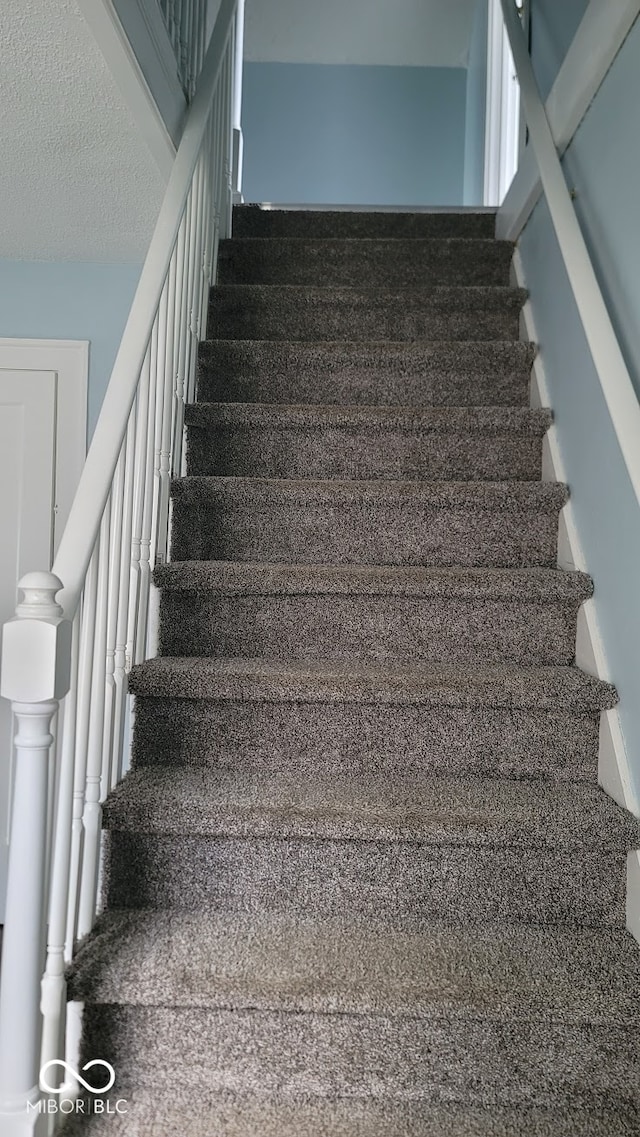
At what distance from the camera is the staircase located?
3.90 feet

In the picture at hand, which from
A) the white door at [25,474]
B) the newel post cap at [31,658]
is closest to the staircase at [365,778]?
the newel post cap at [31,658]

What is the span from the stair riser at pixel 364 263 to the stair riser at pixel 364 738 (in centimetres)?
174

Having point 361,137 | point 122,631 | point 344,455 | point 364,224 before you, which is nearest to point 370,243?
point 364,224

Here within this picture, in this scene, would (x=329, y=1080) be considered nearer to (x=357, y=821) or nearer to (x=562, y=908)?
(x=357, y=821)

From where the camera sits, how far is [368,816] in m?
1.38

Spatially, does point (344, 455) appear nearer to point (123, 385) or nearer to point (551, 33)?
point (123, 385)

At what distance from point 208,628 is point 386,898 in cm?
71

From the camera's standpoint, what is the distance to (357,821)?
1367 millimetres

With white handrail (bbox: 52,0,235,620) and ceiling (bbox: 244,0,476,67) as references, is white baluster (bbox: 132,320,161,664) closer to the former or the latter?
white handrail (bbox: 52,0,235,620)

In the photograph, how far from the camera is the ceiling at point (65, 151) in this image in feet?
5.33

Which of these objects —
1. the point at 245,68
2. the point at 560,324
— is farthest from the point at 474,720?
the point at 245,68

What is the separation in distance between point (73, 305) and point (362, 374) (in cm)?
114

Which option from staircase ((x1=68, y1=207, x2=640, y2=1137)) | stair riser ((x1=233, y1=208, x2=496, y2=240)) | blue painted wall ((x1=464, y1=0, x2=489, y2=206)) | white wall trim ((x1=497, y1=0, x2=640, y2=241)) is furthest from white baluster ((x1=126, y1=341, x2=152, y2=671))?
blue painted wall ((x1=464, y1=0, x2=489, y2=206))

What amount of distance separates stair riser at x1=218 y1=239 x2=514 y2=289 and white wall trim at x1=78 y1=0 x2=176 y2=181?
714 millimetres
